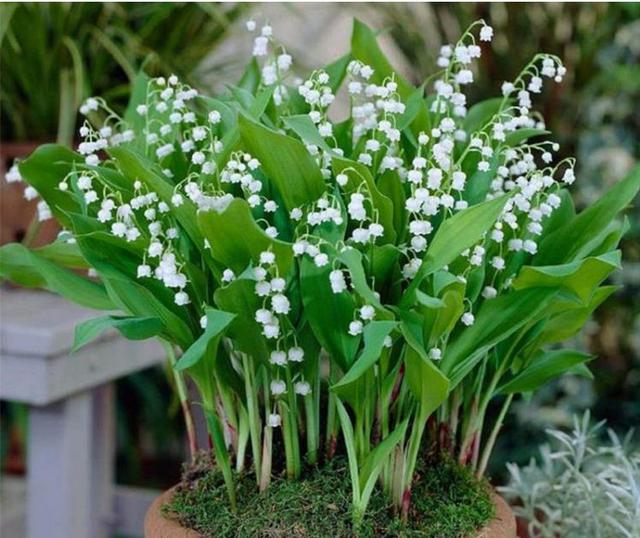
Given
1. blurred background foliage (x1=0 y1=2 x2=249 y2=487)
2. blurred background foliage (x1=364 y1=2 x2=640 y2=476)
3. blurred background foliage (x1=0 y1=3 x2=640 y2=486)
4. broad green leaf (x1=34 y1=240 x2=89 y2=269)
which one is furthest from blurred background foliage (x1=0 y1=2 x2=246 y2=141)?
blurred background foliage (x1=364 y1=2 x2=640 y2=476)

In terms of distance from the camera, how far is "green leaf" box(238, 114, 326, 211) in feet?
1.65

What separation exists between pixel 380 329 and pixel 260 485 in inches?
6.8

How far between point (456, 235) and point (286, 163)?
10cm

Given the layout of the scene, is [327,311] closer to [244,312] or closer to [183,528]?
[244,312]

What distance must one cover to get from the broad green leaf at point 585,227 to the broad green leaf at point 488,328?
0.19 ft

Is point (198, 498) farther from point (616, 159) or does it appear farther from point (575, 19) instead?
point (575, 19)

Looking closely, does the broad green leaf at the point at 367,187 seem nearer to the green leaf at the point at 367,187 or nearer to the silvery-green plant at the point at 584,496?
the green leaf at the point at 367,187

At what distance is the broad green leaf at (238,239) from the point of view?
1.57 feet

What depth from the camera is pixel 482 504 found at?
0.60 metres

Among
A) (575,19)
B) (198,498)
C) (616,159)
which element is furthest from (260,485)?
(575,19)

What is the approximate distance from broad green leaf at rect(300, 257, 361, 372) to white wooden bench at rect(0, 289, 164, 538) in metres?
0.54

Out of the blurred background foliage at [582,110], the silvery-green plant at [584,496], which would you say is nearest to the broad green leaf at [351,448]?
the silvery-green plant at [584,496]

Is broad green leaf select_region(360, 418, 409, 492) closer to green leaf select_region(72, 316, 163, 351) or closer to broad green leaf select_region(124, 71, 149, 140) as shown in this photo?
green leaf select_region(72, 316, 163, 351)

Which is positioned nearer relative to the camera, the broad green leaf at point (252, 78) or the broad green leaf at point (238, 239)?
the broad green leaf at point (238, 239)
